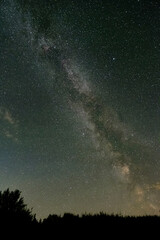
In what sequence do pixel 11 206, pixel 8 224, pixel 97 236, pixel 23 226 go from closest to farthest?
pixel 97 236, pixel 23 226, pixel 8 224, pixel 11 206

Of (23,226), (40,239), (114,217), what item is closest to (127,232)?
(114,217)

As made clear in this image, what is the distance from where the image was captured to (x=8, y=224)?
14.1 m

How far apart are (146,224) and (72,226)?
13.0ft

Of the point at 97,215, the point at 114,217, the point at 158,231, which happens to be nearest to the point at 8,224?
the point at 97,215

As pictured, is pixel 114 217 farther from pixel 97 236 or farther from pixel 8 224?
pixel 8 224

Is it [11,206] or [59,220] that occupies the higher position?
[11,206]

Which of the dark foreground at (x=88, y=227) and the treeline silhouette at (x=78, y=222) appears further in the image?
the treeline silhouette at (x=78, y=222)

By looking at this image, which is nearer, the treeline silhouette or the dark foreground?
the dark foreground

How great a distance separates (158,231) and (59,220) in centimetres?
565

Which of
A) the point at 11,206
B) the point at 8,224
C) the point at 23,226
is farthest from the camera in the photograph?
the point at 11,206

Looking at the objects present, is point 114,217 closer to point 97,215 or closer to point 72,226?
point 97,215

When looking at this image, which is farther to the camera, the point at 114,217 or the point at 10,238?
the point at 114,217

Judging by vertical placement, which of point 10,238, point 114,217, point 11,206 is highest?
point 11,206

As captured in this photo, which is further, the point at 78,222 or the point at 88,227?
the point at 78,222
